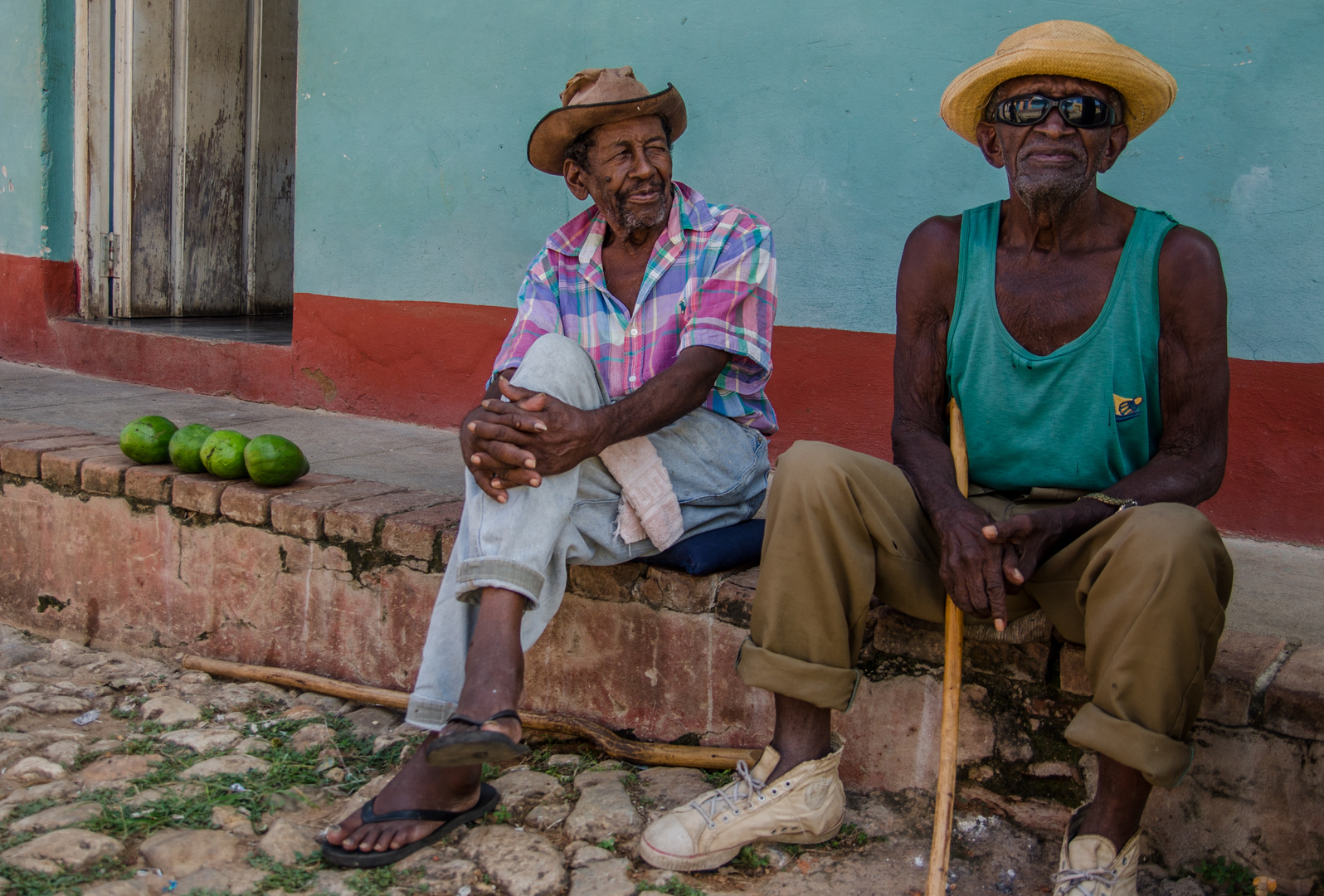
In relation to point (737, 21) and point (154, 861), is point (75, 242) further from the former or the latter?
point (154, 861)

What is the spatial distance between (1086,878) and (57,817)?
7.18ft

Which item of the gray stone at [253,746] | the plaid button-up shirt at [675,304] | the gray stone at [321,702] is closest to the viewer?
the plaid button-up shirt at [675,304]

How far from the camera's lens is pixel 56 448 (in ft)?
12.4

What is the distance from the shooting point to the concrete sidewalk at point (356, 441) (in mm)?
2785

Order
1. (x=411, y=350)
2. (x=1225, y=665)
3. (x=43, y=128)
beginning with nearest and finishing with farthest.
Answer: (x=1225, y=665) → (x=411, y=350) → (x=43, y=128)

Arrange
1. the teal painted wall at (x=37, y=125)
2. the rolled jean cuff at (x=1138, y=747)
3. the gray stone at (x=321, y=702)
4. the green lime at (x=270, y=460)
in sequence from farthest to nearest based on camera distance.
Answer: the teal painted wall at (x=37, y=125) < the green lime at (x=270, y=460) < the gray stone at (x=321, y=702) < the rolled jean cuff at (x=1138, y=747)

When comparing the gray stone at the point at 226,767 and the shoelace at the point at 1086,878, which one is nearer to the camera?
the shoelace at the point at 1086,878

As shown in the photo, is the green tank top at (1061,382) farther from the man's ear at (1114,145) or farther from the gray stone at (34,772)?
the gray stone at (34,772)

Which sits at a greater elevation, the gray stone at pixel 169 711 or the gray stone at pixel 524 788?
the gray stone at pixel 524 788

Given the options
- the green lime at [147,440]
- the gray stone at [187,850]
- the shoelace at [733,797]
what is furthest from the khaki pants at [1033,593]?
the green lime at [147,440]

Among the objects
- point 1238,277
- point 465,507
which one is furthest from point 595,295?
point 1238,277

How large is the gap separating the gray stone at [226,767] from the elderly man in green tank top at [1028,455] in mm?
1106

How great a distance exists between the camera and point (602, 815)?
8.23 ft

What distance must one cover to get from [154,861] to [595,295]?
169cm
